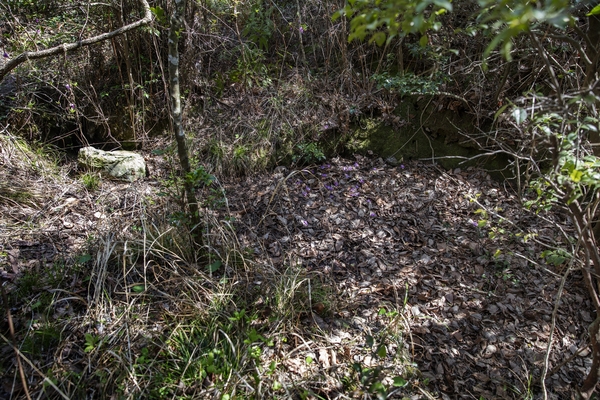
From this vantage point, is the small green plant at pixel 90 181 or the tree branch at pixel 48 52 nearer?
the tree branch at pixel 48 52

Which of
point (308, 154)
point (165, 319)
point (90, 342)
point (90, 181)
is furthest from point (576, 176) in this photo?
point (90, 181)

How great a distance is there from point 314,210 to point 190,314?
162cm

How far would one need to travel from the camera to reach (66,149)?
13.3 ft

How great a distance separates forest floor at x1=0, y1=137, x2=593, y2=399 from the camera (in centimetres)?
204

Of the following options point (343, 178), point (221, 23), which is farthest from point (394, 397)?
point (221, 23)

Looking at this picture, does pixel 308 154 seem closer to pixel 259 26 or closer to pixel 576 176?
pixel 259 26

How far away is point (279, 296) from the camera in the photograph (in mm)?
2402

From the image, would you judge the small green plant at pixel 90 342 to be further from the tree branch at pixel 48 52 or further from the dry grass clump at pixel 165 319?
the tree branch at pixel 48 52

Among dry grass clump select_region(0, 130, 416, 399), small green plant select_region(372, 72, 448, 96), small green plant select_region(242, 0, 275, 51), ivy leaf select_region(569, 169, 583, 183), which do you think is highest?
small green plant select_region(242, 0, 275, 51)

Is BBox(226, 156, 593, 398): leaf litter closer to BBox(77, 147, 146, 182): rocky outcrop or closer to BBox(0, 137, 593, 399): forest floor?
BBox(0, 137, 593, 399): forest floor

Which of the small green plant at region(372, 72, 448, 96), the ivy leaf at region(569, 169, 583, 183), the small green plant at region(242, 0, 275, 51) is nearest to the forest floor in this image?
the ivy leaf at region(569, 169, 583, 183)

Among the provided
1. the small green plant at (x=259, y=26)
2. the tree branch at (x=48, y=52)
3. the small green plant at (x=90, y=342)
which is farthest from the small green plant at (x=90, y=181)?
the small green plant at (x=259, y=26)

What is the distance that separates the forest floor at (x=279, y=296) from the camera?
204 centimetres

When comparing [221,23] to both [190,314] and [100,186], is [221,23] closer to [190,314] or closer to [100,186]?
[100,186]
